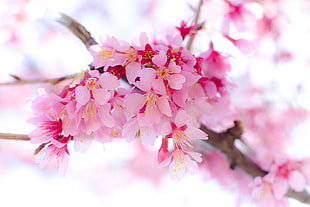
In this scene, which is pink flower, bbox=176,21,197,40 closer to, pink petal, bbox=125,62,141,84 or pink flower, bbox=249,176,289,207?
pink petal, bbox=125,62,141,84

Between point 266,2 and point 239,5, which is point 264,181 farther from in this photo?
point 266,2

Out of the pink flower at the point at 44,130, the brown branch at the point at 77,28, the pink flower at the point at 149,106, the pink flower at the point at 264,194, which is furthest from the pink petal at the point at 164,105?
the pink flower at the point at 264,194

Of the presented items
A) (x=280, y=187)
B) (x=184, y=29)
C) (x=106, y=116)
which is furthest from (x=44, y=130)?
(x=280, y=187)

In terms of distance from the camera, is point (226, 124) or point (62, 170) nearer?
point (62, 170)

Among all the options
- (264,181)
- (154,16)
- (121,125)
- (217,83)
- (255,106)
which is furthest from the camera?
(154,16)

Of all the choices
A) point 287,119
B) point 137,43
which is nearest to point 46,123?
point 137,43

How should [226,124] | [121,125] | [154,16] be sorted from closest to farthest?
[121,125], [226,124], [154,16]

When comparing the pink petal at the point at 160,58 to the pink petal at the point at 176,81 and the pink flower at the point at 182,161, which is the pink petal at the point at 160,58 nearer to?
the pink petal at the point at 176,81
